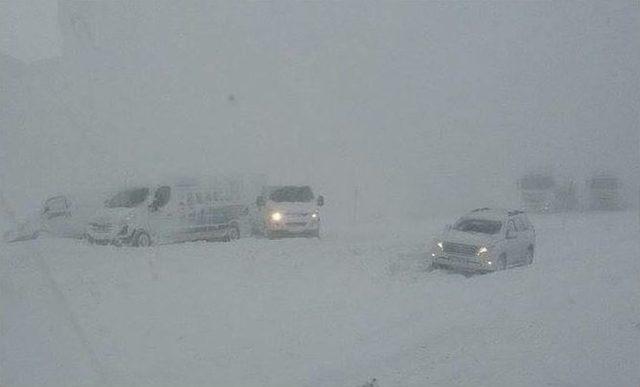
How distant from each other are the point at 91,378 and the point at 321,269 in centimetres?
787

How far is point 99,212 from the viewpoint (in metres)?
18.1

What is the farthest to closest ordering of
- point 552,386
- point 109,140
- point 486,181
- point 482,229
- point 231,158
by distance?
point 486,181 → point 231,158 → point 109,140 → point 482,229 → point 552,386

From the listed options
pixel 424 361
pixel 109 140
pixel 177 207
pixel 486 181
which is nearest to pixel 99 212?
pixel 177 207

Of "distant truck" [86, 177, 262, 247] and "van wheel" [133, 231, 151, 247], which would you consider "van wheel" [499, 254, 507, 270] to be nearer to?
"distant truck" [86, 177, 262, 247]

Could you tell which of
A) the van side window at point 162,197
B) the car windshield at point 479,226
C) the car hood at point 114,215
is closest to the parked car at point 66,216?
the car hood at point 114,215

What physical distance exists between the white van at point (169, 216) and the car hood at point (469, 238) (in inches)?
304

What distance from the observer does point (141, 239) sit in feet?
58.3

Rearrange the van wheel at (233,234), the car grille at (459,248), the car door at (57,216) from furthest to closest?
the van wheel at (233,234), the car door at (57,216), the car grille at (459,248)

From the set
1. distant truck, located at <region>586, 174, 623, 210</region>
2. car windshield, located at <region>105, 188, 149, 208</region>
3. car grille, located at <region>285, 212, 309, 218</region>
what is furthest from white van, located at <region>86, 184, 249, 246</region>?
distant truck, located at <region>586, 174, 623, 210</region>

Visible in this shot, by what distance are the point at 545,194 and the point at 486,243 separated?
2685cm

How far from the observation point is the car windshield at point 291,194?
21923mm

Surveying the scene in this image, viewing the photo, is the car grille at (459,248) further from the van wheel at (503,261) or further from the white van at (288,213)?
the white van at (288,213)

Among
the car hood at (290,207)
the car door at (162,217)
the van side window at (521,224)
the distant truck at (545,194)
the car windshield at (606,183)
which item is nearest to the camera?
the van side window at (521,224)

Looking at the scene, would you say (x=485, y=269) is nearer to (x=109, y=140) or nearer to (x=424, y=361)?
(x=424, y=361)
